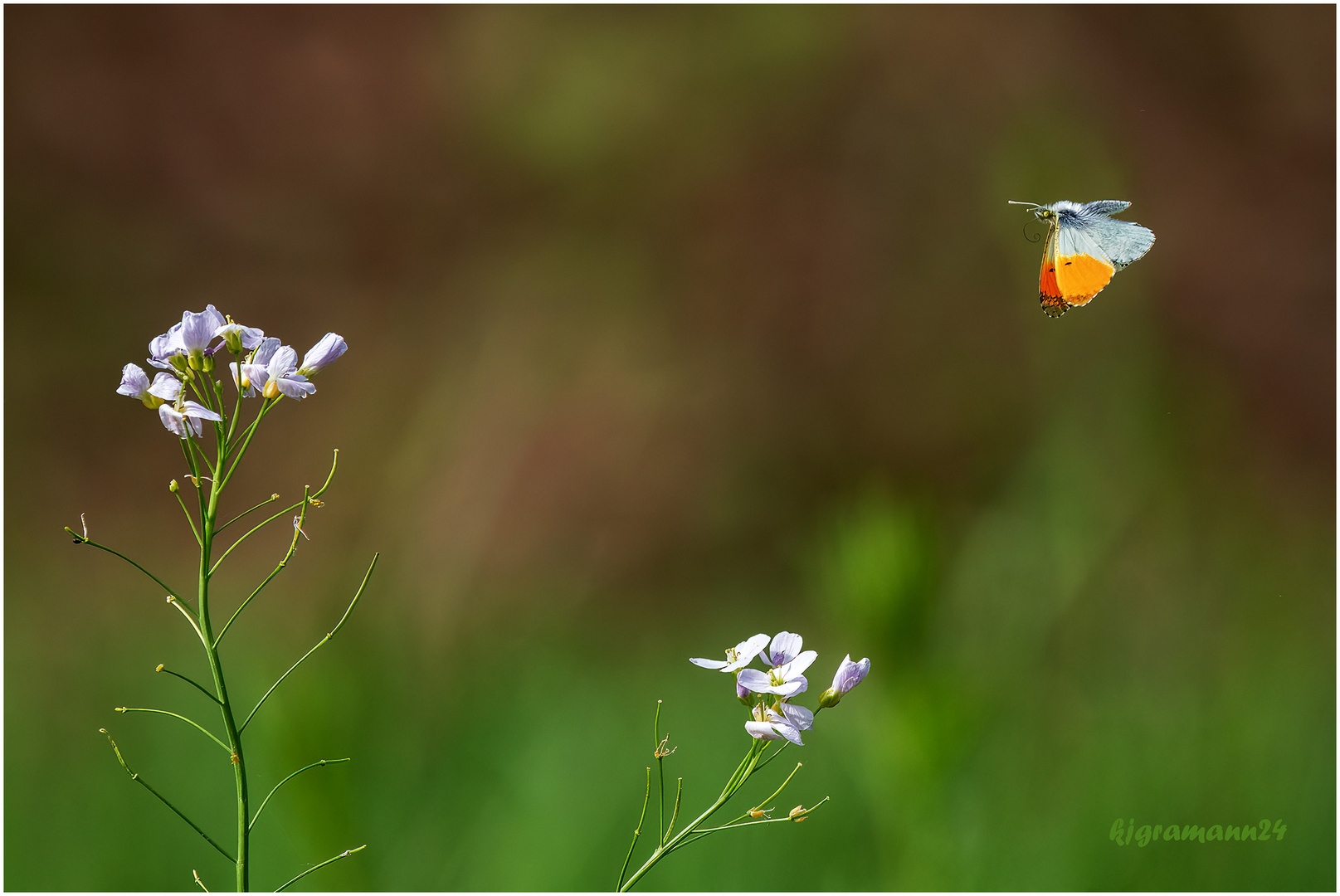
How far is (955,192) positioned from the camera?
3.69 feet

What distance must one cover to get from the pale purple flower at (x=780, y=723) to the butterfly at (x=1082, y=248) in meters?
0.19

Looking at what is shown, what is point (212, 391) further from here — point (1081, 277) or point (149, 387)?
point (1081, 277)

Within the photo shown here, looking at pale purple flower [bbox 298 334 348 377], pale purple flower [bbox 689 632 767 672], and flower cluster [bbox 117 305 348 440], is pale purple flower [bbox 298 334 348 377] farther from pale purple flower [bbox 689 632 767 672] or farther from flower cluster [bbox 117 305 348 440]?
pale purple flower [bbox 689 632 767 672]

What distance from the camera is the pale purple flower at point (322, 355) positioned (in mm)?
262

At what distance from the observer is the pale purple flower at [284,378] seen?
0.25 metres

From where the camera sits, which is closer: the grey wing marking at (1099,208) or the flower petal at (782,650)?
the flower petal at (782,650)

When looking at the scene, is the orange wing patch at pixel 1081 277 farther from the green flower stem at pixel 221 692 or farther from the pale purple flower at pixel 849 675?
the green flower stem at pixel 221 692

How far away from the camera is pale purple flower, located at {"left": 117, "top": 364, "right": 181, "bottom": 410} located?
24 centimetres

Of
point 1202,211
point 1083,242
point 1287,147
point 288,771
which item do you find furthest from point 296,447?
point 1287,147

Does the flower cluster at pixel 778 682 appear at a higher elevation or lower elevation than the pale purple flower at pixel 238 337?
lower

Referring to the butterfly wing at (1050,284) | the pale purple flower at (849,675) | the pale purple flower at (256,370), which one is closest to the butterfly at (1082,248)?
the butterfly wing at (1050,284)

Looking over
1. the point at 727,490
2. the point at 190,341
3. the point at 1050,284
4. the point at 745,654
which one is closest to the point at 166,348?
the point at 190,341

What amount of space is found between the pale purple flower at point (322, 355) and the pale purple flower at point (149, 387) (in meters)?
0.03

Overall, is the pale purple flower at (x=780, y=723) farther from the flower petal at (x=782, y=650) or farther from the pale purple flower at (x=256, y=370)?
the pale purple flower at (x=256, y=370)
